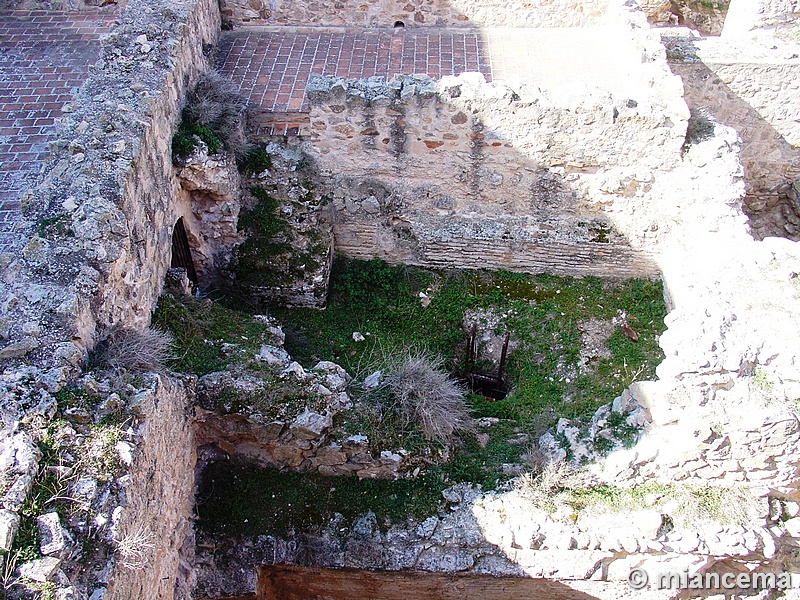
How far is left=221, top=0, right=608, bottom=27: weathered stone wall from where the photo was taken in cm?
812

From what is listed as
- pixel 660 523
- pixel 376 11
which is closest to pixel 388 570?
pixel 660 523

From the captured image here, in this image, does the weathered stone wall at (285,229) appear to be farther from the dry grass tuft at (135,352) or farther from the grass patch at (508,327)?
the dry grass tuft at (135,352)

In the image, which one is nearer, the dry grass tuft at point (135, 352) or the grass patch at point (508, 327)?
the dry grass tuft at point (135, 352)

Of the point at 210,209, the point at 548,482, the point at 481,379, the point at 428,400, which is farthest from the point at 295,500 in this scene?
the point at 210,209

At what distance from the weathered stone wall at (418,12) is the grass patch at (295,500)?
17.9 feet

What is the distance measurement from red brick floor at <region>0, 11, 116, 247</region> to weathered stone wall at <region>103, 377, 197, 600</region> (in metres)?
2.29

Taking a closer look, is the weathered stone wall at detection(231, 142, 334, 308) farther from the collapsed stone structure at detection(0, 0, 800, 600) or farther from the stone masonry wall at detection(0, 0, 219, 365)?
the stone masonry wall at detection(0, 0, 219, 365)

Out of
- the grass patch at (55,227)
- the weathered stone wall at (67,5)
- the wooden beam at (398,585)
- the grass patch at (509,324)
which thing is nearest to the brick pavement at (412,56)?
the weathered stone wall at (67,5)

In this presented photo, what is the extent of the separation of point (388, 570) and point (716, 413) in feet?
8.22

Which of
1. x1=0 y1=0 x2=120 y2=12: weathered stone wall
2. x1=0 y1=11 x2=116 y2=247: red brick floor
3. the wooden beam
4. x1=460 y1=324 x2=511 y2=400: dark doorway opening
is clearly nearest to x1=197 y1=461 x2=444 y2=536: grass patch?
the wooden beam

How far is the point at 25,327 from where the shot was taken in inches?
165

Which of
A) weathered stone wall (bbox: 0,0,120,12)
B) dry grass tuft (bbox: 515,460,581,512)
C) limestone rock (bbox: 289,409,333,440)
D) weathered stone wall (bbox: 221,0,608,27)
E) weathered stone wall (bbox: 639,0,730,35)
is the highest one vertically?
weathered stone wall (bbox: 221,0,608,27)

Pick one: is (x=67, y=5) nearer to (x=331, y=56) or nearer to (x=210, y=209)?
(x=331, y=56)

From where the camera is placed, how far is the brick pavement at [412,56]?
7.45 metres
